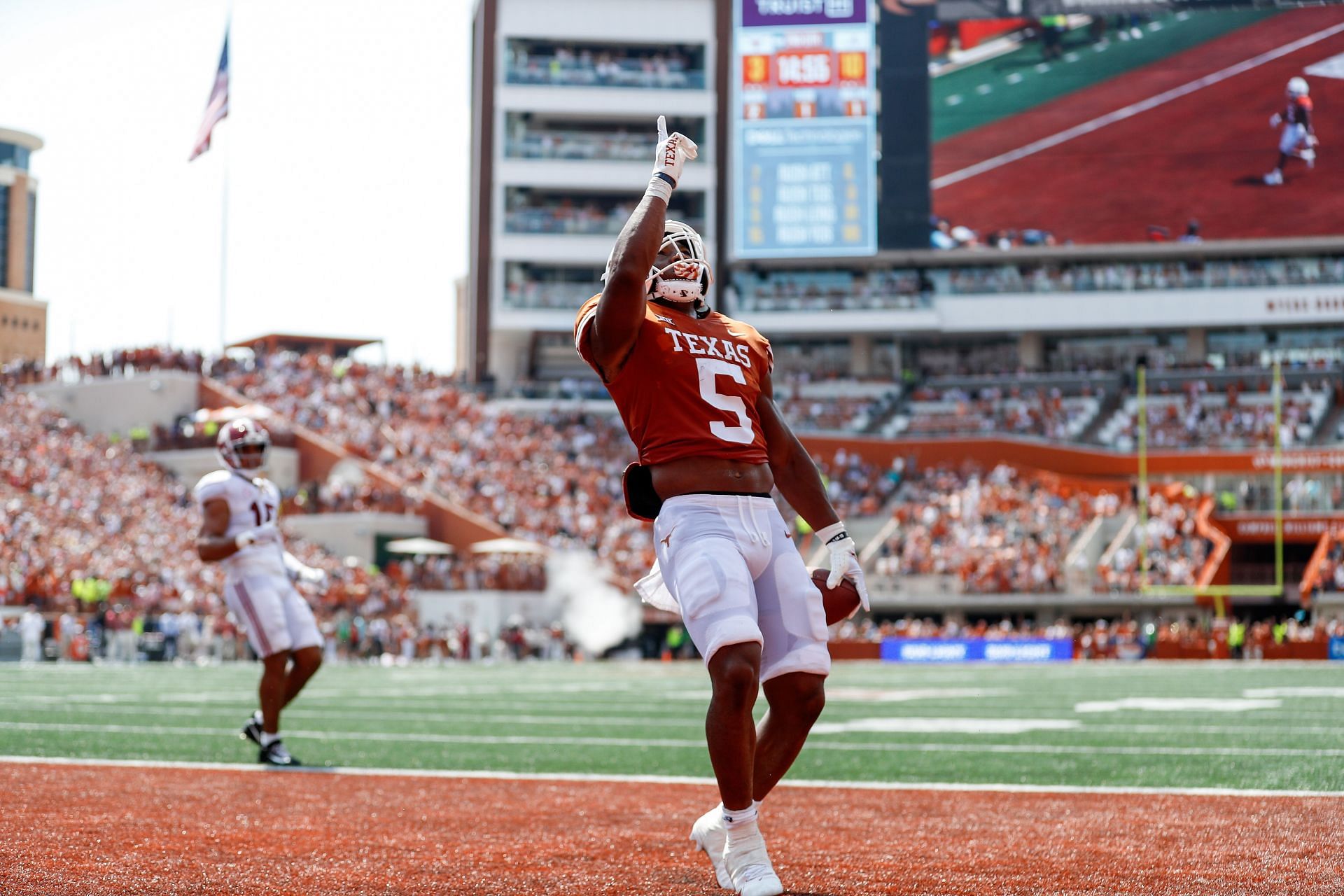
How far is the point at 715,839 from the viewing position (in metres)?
4.94

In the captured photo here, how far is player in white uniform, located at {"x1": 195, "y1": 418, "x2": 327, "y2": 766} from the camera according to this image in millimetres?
Result: 9141

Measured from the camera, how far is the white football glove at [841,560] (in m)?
5.14

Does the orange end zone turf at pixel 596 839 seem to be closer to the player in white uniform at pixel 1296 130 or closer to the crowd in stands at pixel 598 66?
the player in white uniform at pixel 1296 130

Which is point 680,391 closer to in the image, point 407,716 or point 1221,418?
point 407,716

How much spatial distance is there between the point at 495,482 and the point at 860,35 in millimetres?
19975

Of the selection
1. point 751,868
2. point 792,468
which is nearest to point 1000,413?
point 792,468

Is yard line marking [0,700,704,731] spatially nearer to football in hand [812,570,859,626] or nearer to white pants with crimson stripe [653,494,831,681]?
football in hand [812,570,859,626]

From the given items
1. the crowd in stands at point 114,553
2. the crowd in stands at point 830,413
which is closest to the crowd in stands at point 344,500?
the crowd in stands at point 114,553

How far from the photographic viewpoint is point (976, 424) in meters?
45.1

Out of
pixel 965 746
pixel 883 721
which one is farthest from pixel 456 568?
pixel 965 746

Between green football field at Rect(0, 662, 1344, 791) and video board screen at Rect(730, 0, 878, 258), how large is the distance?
2860cm

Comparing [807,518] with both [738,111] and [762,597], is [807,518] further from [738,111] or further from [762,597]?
[738,111]

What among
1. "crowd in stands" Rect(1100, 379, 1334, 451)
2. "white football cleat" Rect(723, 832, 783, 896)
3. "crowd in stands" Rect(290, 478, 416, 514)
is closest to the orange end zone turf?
"white football cleat" Rect(723, 832, 783, 896)

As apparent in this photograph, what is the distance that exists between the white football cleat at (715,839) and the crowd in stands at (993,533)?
31.8m
